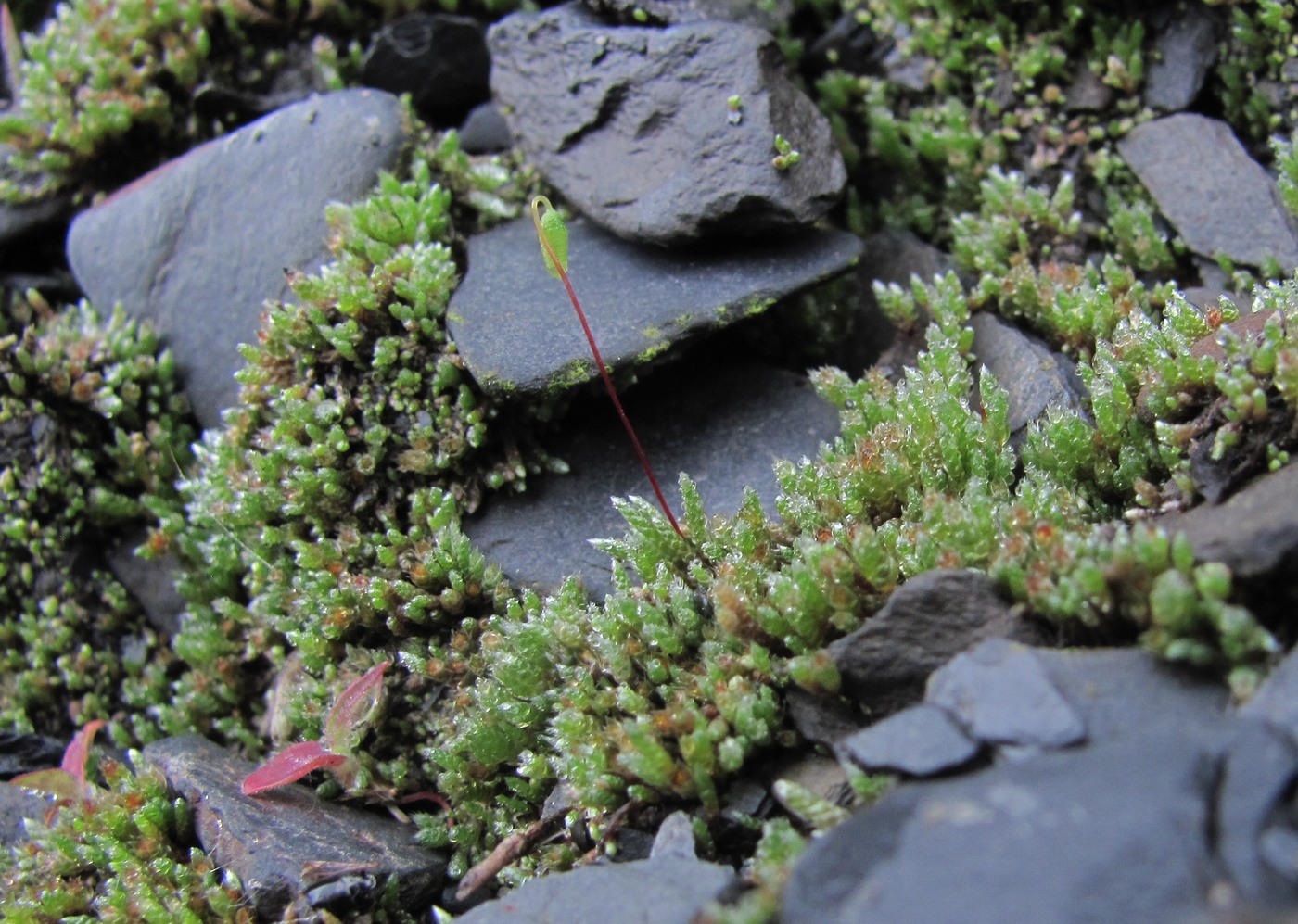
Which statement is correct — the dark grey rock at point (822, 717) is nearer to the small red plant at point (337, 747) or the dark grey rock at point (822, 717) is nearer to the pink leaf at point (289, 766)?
the small red plant at point (337, 747)

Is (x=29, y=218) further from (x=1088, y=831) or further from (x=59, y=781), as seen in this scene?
(x=1088, y=831)

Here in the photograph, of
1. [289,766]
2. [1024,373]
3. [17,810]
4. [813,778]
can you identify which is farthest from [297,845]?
[1024,373]

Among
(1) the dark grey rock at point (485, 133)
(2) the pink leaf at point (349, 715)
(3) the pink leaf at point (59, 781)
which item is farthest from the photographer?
(1) the dark grey rock at point (485, 133)

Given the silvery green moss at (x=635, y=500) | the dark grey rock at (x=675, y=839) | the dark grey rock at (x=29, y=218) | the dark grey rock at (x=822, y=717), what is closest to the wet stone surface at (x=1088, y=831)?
the silvery green moss at (x=635, y=500)

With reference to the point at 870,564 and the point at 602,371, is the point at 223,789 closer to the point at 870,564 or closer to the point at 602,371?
the point at 602,371

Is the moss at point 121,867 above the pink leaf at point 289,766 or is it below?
below

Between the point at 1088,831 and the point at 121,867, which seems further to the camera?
the point at 121,867
